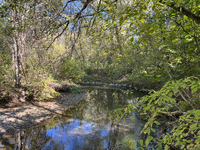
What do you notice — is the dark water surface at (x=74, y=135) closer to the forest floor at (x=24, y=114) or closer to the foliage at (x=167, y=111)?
the forest floor at (x=24, y=114)

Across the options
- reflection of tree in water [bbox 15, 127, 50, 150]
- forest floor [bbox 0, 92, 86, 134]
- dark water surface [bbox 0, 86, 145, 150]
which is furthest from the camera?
forest floor [bbox 0, 92, 86, 134]

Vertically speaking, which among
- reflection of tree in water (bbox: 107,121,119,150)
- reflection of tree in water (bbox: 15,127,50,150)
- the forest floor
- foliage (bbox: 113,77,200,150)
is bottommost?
reflection of tree in water (bbox: 107,121,119,150)

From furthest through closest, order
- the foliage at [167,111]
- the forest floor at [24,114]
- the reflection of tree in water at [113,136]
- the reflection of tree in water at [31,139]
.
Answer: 1. the forest floor at [24,114]
2. the reflection of tree in water at [113,136]
3. the reflection of tree in water at [31,139]
4. the foliage at [167,111]

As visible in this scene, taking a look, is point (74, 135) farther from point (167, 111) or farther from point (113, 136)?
point (167, 111)

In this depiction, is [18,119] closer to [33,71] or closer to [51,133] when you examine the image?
[51,133]

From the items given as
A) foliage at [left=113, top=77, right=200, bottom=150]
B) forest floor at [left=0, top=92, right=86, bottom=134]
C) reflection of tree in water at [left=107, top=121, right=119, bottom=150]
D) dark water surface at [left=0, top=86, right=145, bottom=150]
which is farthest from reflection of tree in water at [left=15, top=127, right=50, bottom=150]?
foliage at [left=113, top=77, right=200, bottom=150]

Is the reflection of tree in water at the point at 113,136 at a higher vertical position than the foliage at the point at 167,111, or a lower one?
lower

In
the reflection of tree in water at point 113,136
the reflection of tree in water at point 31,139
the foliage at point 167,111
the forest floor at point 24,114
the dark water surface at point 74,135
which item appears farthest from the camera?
the forest floor at point 24,114

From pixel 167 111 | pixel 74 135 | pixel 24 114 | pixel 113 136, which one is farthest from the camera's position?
pixel 24 114

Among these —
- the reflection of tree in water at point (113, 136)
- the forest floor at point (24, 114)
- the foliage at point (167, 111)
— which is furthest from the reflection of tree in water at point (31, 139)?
the foliage at point (167, 111)

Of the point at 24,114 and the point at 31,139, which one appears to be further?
the point at 24,114

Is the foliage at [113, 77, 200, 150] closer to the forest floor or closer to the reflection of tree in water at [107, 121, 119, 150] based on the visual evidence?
the reflection of tree in water at [107, 121, 119, 150]

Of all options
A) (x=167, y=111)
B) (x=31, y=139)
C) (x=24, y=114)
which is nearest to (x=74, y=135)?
(x=31, y=139)

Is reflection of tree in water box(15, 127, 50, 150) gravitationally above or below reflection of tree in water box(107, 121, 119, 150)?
above
